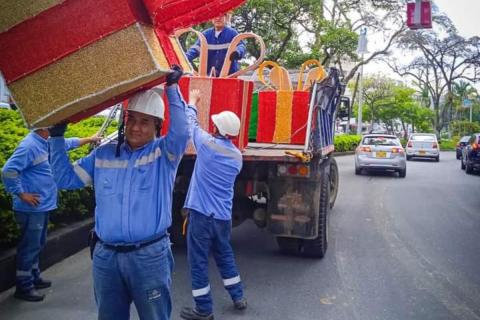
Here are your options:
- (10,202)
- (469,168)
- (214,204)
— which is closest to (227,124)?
(214,204)

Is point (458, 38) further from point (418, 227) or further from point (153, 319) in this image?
point (153, 319)

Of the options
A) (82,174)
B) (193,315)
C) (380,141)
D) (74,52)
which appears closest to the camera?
(74,52)

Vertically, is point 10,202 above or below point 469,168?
above

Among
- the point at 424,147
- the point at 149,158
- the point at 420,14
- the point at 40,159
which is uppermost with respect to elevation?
the point at 420,14

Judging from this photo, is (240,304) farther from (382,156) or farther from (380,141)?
(380,141)

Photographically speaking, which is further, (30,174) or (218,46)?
(218,46)

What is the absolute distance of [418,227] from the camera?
7938 millimetres

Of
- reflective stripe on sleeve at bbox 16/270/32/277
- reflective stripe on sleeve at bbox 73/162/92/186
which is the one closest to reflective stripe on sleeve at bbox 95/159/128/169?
reflective stripe on sleeve at bbox 73/162/92/186

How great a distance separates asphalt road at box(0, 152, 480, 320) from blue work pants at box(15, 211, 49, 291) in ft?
0.65

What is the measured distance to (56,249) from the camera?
5.40m

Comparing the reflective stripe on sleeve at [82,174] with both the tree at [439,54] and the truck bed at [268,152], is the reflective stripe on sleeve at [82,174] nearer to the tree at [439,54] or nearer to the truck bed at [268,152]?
the truck bed at [268,152]

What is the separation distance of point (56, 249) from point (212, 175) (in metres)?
2.39

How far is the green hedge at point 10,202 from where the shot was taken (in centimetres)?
462

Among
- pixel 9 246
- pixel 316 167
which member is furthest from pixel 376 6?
pixel 9 246
